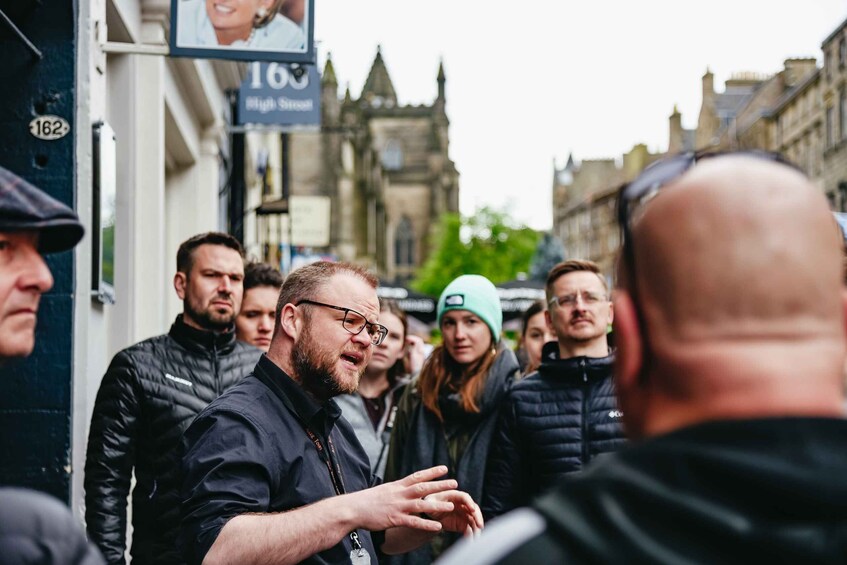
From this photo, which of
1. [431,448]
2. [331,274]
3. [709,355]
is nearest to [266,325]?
[431,448]

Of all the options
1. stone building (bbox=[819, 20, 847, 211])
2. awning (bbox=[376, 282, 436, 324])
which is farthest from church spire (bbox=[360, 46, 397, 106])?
awning (bbox=[376, 282, 436, 324])

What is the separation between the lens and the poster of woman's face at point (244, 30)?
7182 mm

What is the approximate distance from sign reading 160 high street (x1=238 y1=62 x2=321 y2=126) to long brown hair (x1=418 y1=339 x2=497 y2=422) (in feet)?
27.3

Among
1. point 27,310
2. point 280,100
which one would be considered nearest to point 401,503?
point 27,310

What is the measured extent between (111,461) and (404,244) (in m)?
90.0

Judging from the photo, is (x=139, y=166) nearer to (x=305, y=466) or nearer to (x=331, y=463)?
(x=331, y=463)

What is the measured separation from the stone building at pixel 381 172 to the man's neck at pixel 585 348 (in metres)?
Answer: 52.2

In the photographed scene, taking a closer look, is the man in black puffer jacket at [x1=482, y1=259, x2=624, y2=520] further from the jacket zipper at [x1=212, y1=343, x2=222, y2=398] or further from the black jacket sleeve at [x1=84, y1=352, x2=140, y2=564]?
the black jacket sleeve at [x1=84, y1=352, x2=140, y2=564]

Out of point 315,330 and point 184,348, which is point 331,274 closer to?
point 315,330

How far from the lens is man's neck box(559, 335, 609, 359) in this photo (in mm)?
5691

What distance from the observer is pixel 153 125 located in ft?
30.6

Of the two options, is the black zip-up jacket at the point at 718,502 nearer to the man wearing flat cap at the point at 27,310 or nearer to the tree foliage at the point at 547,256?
the man wearing flat cap at the point at 27,310

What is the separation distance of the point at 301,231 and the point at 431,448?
61.7 ft

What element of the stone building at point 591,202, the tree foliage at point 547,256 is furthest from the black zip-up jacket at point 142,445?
the stone building at point 591,202
